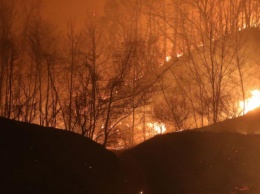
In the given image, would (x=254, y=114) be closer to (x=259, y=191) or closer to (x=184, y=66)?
(x=259, y=191)

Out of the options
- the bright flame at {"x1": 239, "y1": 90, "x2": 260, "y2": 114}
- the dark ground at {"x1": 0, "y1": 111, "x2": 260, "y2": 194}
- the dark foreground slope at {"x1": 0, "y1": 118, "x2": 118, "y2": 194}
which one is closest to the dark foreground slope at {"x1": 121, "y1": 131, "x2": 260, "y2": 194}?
the dark ground at {"x1": 0, "y1": 111, "x2": 260, "y2": 194}

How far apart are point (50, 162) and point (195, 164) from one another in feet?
15.2

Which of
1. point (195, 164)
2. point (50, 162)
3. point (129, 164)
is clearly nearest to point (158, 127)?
point (195, 164)

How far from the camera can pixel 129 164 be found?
36.5ft

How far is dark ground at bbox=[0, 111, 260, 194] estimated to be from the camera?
26.2 feet

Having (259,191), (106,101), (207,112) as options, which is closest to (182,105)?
(207,112)

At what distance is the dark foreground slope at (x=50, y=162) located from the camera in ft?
25.3

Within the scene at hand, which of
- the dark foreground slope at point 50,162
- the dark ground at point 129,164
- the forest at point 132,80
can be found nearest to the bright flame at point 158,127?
the forest at point 132,80

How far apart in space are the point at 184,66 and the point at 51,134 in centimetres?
1978

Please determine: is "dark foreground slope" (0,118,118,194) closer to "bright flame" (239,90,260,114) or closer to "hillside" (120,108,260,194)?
"hillside" (120,108,260,194)

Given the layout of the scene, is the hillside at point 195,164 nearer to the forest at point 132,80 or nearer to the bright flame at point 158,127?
the forest at point 132,80

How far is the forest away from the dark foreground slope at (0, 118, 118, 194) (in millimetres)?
7662

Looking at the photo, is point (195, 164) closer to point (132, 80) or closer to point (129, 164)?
point (129, 164)

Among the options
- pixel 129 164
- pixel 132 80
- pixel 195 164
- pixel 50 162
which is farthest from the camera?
pixel 132 80
